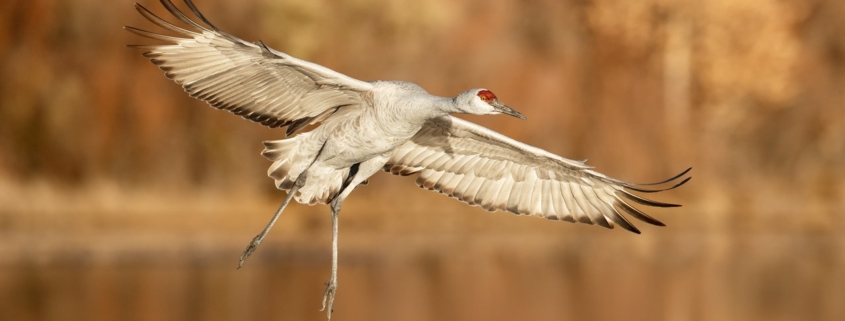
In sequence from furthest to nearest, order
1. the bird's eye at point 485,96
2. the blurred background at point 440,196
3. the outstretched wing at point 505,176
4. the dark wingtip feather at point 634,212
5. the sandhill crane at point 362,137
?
the blurred background at point 440,196
the outstretched wing at point 505,176
the dark wingtip feather at point 634,212
the sandhill crane at point 362,137
the bird's eye at point 485,96

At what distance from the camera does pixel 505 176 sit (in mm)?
9984

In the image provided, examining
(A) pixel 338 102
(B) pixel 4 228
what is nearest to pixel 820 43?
(B) pixel 4 228

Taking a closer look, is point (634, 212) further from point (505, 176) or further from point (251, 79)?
point (251, 79)

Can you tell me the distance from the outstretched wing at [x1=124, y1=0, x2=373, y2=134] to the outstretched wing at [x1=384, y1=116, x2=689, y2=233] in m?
0.86

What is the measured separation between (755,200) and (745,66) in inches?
97.2

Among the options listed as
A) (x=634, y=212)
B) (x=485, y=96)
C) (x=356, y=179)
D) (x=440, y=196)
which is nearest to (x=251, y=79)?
(x=356, y=179)

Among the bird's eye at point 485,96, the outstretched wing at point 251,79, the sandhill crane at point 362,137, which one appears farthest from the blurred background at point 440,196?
the bird's eye at point 485,96

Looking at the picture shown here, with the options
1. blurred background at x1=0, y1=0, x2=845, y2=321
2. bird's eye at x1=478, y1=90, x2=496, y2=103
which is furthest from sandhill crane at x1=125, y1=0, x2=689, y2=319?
blurred background at x1=0, y1=0, x2=845, y2=321

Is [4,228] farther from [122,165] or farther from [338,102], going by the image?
[338,102]

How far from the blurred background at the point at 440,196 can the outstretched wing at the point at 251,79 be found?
12.6 ft

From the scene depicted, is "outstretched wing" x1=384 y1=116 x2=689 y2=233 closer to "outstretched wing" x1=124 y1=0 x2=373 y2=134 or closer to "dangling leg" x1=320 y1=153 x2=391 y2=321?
"dangling leg" x1=320 y1=153 x2=391 y2=321

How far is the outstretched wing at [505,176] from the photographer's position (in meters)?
9.57

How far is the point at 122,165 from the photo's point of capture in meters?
18.5

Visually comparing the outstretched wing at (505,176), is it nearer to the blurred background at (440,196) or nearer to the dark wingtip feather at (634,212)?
the dark wingtip feather at (634,212)
